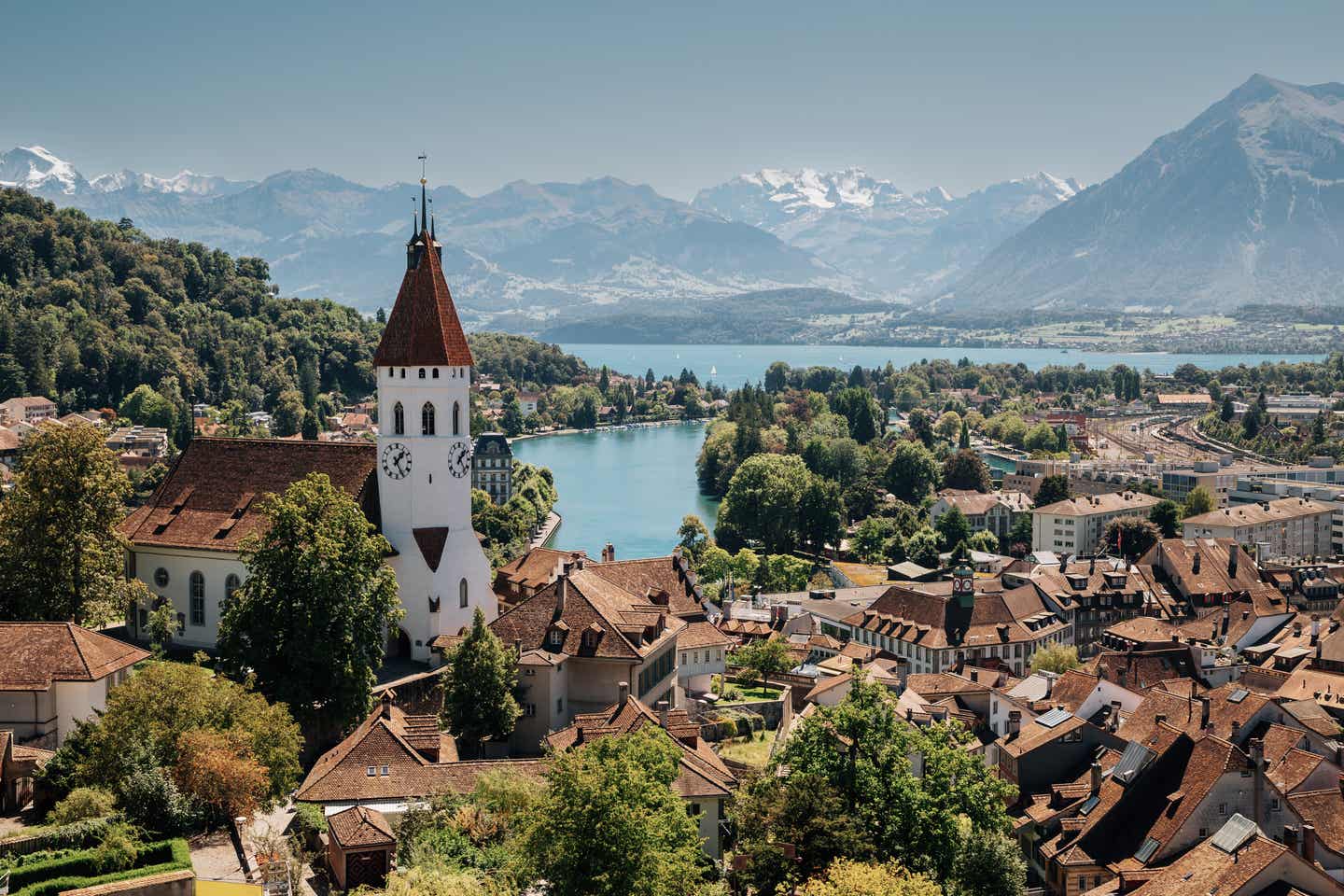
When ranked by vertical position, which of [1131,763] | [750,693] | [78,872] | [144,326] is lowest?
[750,693]

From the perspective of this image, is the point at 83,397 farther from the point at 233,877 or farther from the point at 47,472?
the point at 233,877

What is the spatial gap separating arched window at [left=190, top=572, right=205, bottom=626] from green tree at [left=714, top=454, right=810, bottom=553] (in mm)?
54497

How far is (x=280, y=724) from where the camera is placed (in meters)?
27.8

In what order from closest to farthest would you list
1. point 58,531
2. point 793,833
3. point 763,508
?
point 793,833 → point 58,531 → point 763,508

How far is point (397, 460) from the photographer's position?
3741 cm

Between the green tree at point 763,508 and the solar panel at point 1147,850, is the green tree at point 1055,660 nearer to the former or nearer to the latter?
the solar panel at point 1147,850

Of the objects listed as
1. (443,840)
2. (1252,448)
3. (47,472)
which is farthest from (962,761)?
(1252,448)

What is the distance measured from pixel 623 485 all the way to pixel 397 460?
86.5m

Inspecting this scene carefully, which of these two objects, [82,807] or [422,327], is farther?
[422,327]

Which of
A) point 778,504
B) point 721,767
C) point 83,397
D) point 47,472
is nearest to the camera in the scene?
point 721,767

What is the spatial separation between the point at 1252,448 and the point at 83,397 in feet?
335

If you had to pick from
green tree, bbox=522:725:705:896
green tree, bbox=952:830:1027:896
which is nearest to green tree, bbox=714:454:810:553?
green tree, bbox=952:830:1027:896

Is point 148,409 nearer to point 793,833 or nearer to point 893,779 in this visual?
point 893,779

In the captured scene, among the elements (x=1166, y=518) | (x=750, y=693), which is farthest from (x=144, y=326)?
(x=750, y=693)
